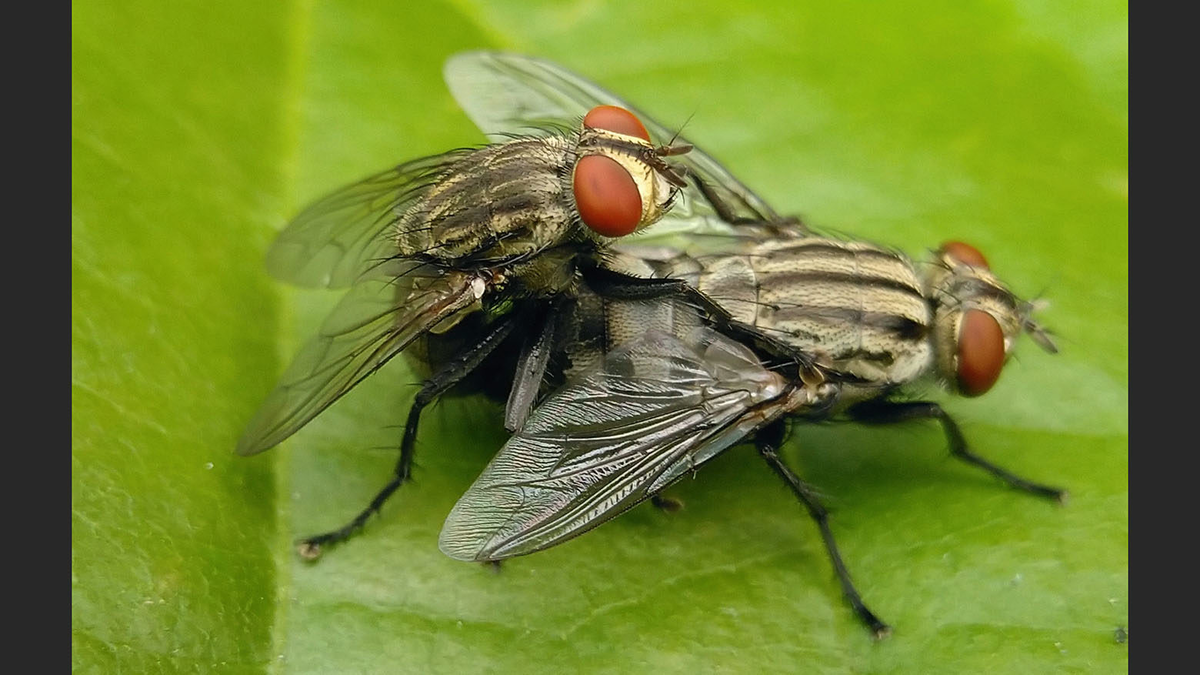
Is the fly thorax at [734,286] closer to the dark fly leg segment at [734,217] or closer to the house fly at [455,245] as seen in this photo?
the dark fly leg segment at [734,217]

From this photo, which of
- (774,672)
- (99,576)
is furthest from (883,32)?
(99,576)

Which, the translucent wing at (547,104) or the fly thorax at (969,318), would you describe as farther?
the translucent wing at (547,104)

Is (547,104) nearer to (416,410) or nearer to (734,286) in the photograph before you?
(734,286)

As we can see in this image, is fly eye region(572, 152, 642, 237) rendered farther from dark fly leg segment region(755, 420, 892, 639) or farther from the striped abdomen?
dark fly leg segment region(755, 420, 892, 639)

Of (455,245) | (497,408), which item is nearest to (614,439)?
(497,408)

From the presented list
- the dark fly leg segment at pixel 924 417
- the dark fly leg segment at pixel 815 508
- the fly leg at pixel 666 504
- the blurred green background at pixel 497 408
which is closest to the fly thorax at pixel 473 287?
the blurred green background at pixel 497 408

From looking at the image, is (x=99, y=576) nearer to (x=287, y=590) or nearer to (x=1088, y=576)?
(x=287, y=590)

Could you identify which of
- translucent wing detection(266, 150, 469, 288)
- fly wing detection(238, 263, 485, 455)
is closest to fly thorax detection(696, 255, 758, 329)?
fly wing detection(238, 263, 485, 455)
